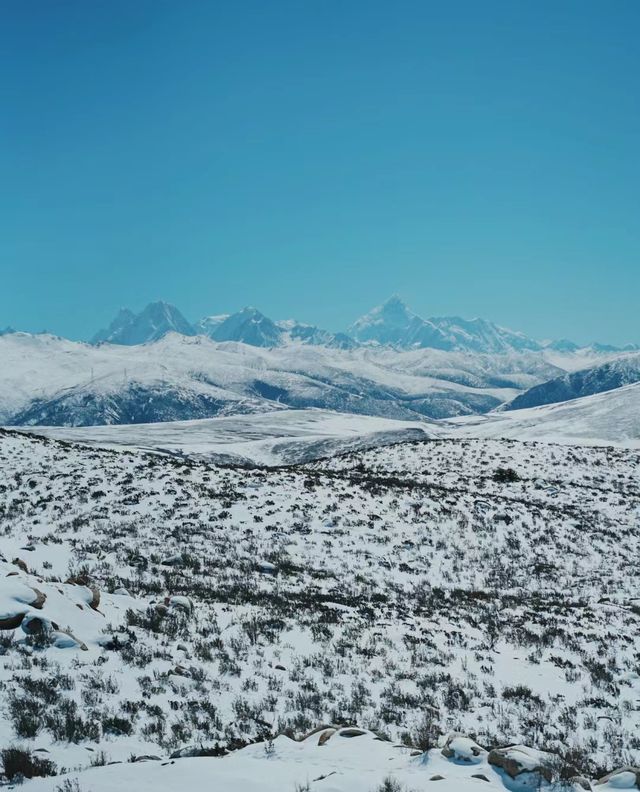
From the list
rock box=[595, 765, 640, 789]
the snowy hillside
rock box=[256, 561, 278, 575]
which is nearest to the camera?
rock box=[595, 765, 640, 789]

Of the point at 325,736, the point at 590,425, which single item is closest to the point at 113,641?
the point at 325,736

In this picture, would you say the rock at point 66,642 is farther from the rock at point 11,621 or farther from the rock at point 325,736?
the rock at point 325,736

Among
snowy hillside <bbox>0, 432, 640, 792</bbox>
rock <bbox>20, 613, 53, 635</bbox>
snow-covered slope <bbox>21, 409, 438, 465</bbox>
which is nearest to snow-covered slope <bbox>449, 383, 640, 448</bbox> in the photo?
snow-covered slope <bbox>21, 409, 438, 465</bbox>

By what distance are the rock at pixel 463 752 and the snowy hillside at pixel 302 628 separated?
49 millimetres

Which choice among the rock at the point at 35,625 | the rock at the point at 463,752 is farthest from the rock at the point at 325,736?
the rock at the point at 35,625

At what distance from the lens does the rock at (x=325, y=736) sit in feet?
27.8

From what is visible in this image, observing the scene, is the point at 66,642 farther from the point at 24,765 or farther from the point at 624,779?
the point at 624,779

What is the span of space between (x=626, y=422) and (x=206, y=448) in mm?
123874

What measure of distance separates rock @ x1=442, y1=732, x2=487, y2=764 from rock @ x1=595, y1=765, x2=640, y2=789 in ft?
5.18

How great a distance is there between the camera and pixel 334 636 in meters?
14.9

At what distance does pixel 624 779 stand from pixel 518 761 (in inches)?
58.7

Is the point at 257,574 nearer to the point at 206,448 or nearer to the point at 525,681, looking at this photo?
the point at 525,681

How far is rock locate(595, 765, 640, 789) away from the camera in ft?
23.2

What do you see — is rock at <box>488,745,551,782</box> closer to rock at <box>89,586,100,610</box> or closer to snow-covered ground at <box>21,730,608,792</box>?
snow-covered ground at <box>21,730,608,792</box>
